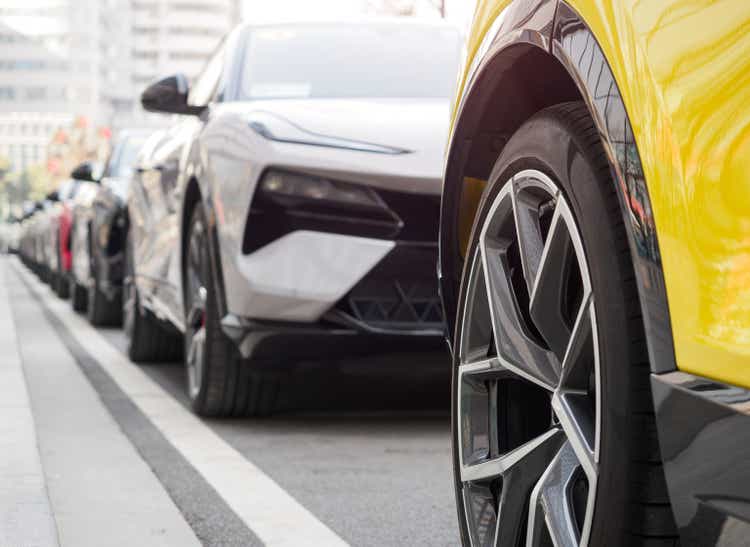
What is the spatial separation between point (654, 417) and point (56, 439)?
11.9 ft

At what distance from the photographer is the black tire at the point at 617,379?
190 centimetres

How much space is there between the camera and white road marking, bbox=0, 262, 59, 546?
11.3ft

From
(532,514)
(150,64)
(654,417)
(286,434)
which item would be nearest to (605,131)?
(654,417)

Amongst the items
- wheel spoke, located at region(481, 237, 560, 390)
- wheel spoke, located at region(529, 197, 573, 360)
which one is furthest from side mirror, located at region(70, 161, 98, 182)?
wheel spoke, located at region(529, 197, 573, 360)

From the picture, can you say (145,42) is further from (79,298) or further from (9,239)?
(79,298)

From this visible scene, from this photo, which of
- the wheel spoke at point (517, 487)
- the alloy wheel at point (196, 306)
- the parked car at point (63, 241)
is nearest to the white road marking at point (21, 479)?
the alloy wheel at point (196, 306)

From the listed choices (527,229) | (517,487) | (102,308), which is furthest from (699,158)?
(102,308)

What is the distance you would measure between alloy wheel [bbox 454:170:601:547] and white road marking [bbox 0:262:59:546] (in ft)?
4.00

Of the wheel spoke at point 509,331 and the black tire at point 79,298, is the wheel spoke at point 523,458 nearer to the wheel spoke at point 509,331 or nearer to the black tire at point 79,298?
the wheel spoke at point 509,331

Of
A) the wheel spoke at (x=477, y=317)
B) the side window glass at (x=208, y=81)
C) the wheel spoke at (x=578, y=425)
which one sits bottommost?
the wheel spoke at (x=578, y=425)

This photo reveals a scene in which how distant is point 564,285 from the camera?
2314 millimetres

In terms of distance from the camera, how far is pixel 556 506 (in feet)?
7.32

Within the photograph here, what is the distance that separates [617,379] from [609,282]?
0.45 feet

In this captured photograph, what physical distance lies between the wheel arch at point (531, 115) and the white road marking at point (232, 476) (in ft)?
2.91
